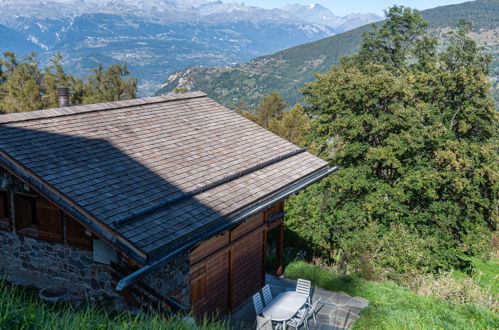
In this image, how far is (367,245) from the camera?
1747cm

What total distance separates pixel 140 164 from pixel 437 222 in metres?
13.3

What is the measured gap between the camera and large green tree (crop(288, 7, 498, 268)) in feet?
60.3

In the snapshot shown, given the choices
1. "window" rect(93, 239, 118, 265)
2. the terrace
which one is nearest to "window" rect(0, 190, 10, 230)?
"window" rect(93, 239, 118, 265)

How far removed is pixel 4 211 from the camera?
33.6ft

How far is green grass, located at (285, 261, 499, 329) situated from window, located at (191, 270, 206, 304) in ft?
12.1

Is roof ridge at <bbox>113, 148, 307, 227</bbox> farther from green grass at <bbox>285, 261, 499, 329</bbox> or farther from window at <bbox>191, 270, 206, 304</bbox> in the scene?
Answer: green grass at <bbox>285, 261, 499, 329</bbox>

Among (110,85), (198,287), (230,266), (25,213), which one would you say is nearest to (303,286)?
(230,266)

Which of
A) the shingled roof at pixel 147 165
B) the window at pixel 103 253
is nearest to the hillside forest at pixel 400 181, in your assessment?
the shingled roof at pixel 147 165

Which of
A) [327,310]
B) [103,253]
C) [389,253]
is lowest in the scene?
[389,253]

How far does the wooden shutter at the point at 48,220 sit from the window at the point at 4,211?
0.92 m

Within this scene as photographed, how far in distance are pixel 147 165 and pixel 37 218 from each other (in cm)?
253

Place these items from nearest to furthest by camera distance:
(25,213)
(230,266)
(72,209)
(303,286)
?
1. (72,209)
2. (25,213)
3. (230,266)
4. (303,286)

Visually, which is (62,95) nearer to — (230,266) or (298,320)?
(230,266)

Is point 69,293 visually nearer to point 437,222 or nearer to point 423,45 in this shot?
point 437,222
